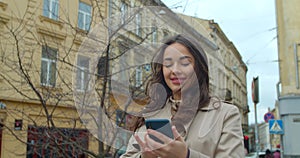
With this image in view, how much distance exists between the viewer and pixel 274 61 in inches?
558

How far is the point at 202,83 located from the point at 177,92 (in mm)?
103

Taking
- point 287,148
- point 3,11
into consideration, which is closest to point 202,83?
point 3,11

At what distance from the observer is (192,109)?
1320 mm

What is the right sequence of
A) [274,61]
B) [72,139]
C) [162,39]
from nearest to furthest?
[162,39] → [72,139] → [274,61]

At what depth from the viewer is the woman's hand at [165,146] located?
3.69ft

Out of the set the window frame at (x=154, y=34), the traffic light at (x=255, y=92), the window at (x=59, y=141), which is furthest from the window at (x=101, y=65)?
the traffic light at (x=255, y=92)

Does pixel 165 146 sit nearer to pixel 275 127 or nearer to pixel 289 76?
pixel 275 127

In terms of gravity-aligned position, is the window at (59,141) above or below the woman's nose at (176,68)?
below

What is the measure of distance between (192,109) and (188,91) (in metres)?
0.07

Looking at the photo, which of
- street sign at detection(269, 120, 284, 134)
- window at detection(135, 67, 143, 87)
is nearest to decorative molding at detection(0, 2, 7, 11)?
street sign at detection(269, 120, 284, 134)

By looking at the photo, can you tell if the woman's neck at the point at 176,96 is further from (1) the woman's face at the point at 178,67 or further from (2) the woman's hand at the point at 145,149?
(2) the woman's hand at the point at 145,149

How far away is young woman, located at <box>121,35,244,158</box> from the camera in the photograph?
1.28 m

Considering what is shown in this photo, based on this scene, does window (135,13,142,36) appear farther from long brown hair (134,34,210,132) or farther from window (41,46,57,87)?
window (41,46,57,87)

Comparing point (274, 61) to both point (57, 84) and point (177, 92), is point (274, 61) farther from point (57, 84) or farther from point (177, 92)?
point (177, 92)
